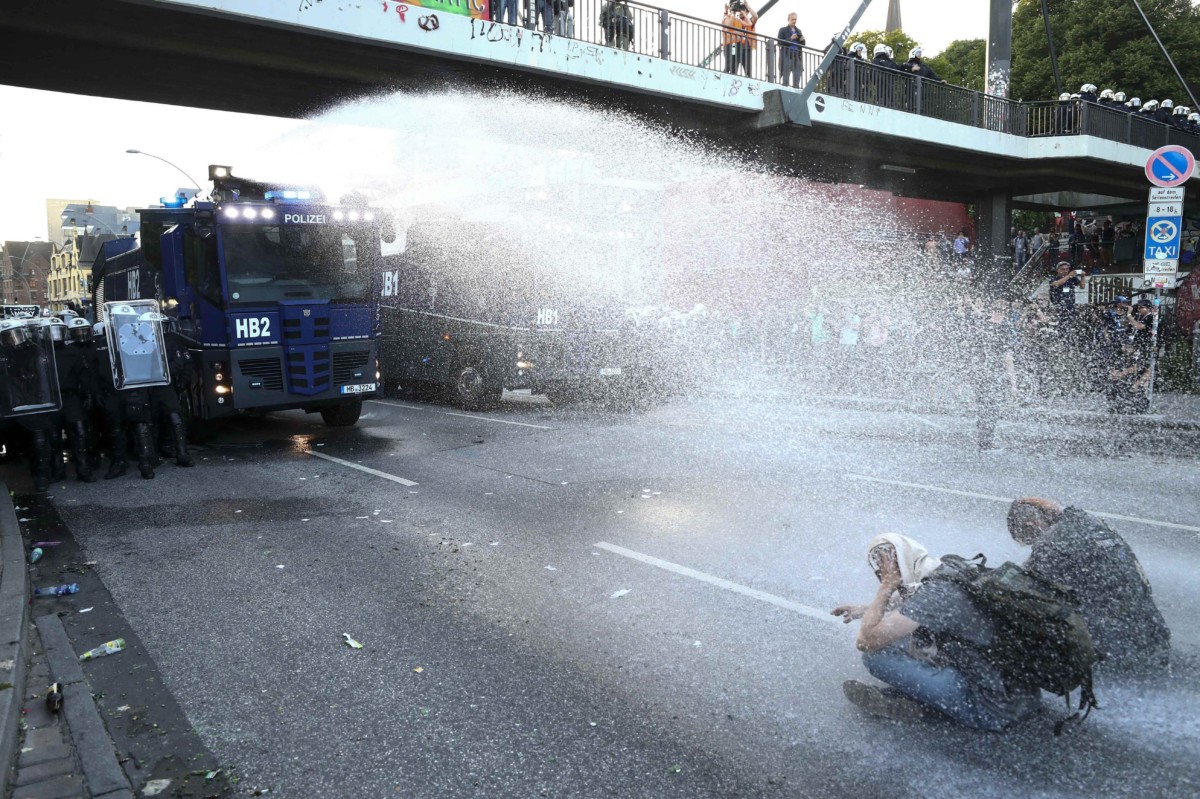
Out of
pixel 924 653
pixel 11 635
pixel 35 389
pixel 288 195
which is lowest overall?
pixel 11 635

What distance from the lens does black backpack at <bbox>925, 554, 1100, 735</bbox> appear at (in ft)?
9.62

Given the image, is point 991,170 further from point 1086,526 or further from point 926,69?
point 1086,526

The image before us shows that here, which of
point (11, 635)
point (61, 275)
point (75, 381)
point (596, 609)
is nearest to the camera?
point (11, 635)

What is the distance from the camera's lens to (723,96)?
18.7 meters

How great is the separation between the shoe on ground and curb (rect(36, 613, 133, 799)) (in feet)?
8.82

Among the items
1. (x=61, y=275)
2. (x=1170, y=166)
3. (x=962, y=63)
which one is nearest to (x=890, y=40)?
(x=962, y=63)

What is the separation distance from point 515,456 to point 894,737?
659cm

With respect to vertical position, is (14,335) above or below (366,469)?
above

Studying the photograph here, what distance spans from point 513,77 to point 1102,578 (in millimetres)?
15319

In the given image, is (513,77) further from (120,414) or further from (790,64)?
(120,414)

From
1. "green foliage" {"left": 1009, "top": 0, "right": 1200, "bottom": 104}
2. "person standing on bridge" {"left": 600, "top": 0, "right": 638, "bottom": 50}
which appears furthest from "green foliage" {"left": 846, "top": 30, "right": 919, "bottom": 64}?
"person standing on bridge" {"left": 600, "top": 0, "right": 638, "bottom": 50}

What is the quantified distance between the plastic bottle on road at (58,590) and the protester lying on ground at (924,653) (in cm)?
451

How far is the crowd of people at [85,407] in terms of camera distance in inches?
331

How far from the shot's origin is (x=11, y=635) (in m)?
4.11
